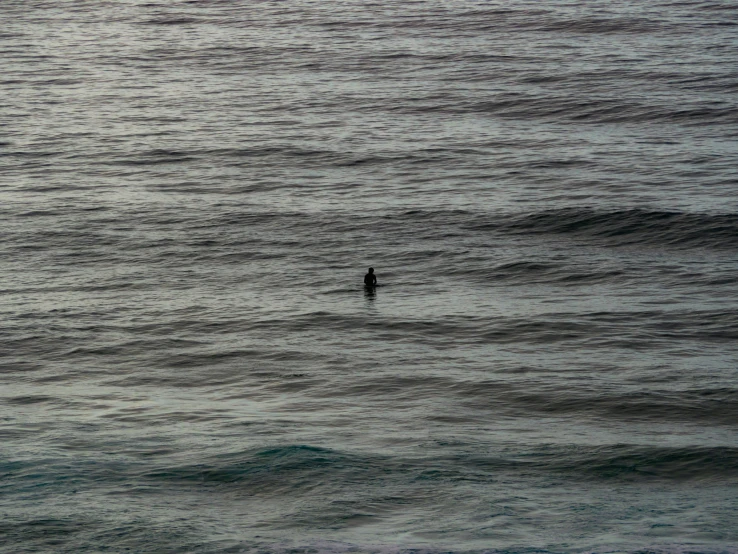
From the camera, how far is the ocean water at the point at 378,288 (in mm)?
31531

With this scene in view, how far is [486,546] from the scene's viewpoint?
28391 mm

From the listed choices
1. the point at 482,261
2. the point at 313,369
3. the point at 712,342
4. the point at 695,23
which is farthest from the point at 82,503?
the point at 695,23

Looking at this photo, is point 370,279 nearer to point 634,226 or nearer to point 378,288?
point 378,288

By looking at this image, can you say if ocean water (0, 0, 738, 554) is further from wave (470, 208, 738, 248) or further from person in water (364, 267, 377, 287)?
person in water (364, 267, 377, 287)

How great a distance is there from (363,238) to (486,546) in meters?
31.3

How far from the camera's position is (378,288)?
51.3 m

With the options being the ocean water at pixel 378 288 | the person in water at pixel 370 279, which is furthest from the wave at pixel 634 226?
the person in water at pixel 370 279

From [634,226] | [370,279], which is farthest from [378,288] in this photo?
[634,226]

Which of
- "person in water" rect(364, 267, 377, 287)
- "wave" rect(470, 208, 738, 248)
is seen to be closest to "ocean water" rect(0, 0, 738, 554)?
"wave" rect(470, 208, 738, 248)

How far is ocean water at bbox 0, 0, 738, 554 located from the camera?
31.5 m

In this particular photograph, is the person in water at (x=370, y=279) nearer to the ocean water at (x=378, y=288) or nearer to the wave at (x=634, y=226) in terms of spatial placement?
the ocean water at (x=378, y=288)

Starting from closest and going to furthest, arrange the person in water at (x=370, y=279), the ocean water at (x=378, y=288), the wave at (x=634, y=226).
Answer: the ocean water at (x=378, y=288)
the person in water at (x=370, y=279)
the wave at (x=634, y=226)

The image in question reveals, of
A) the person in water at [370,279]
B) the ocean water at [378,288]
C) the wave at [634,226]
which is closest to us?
the ocean water at [378,288]

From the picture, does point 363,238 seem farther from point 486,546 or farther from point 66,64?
point 66,64
